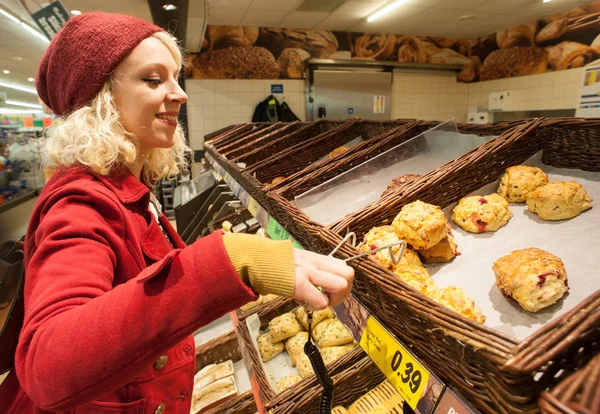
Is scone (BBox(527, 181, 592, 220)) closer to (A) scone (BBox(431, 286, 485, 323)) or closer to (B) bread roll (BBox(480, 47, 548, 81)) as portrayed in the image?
(A) scone (BBox(431, 286, 485, 323))

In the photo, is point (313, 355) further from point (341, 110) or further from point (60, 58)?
point (341, 110)

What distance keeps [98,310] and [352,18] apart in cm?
579

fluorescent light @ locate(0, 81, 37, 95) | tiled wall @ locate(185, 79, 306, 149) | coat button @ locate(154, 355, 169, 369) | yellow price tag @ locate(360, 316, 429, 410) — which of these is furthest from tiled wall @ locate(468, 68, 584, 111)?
fluorescent light @ locate(0, 81, 37, 95)

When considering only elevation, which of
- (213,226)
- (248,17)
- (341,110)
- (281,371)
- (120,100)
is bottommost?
(281,371)

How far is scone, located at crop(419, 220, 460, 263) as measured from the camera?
996 millimetres

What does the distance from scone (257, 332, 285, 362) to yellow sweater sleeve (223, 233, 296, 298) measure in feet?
3.82

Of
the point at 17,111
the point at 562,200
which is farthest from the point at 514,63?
the point at 17,111

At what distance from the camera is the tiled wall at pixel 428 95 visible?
6.60m

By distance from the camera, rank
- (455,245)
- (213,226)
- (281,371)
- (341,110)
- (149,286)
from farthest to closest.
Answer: (341,110) < (213,226) < (281,371) < (455,245) < (149,286)

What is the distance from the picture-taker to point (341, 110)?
6.18 metres

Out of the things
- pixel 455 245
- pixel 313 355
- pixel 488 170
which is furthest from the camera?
pixel 488 170

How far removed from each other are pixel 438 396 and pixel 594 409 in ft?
0.86

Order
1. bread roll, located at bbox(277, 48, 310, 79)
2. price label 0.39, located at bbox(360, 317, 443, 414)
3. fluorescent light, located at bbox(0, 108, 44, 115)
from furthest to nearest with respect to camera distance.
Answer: bread roll, located at bbox(277, 48, 310, 79) → fluorescent light, located at bbox(0, 108, 44, 115) → price label 0.39, located at bbox(360, 317, 443, 414)

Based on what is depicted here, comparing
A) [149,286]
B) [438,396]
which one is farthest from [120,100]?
[438,396]
